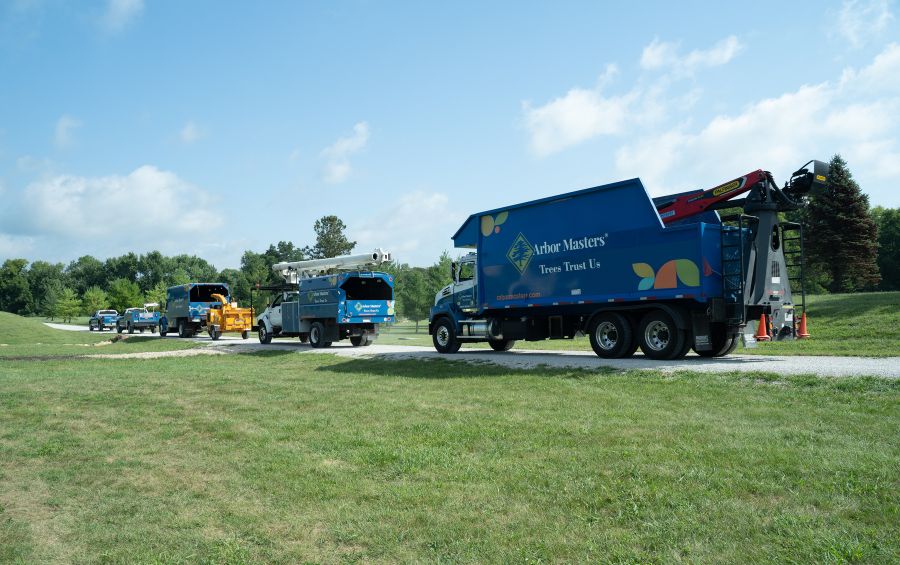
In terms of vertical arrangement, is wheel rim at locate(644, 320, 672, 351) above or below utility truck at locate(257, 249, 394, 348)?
below

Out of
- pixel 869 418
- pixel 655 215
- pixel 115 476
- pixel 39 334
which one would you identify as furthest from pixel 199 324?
pixel 869 418

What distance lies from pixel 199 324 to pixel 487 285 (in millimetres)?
26852

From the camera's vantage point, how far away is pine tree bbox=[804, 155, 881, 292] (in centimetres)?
4988

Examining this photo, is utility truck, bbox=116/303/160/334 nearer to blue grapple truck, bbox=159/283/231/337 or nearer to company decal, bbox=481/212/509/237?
blue grapple truck, bbox=159/283/231/337

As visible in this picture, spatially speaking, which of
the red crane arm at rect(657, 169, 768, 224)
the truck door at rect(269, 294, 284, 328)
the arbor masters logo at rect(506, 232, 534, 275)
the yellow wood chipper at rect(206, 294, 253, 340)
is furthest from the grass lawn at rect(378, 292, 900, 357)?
the yellow wood chipper at rect(206, 294, 253, 340)

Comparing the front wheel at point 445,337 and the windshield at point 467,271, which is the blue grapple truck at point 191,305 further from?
the windshield at point 467,271

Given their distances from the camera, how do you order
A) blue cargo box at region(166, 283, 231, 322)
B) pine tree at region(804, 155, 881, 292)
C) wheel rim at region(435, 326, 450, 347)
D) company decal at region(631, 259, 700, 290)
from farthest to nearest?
pine tree at region(804, 155, 881, 292) → blue cargo box at region(166, 283, 231, 322) → wheel rim at region(435, 326, 450, 347) → company decal at region(631, 259, 700, 290)

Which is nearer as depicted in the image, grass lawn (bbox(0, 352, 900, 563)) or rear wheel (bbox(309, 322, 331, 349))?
grass lawn (bbox(0, 352, 900, 563))

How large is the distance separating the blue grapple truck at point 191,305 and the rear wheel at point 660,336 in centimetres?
3026

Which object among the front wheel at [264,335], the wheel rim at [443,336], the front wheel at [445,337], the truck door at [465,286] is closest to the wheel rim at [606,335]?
the truck door at [465,286]

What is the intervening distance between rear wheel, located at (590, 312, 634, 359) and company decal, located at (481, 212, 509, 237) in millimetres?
4279

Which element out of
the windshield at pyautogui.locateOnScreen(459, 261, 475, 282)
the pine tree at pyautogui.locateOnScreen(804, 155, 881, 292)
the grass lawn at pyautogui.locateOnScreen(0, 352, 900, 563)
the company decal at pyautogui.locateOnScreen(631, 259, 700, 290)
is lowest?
the grass lawn at pyautogui.locateOnScreen(0, 352, 900, 563)

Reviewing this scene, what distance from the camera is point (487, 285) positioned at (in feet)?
65.3

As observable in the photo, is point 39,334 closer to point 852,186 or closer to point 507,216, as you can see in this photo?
point 507,216
